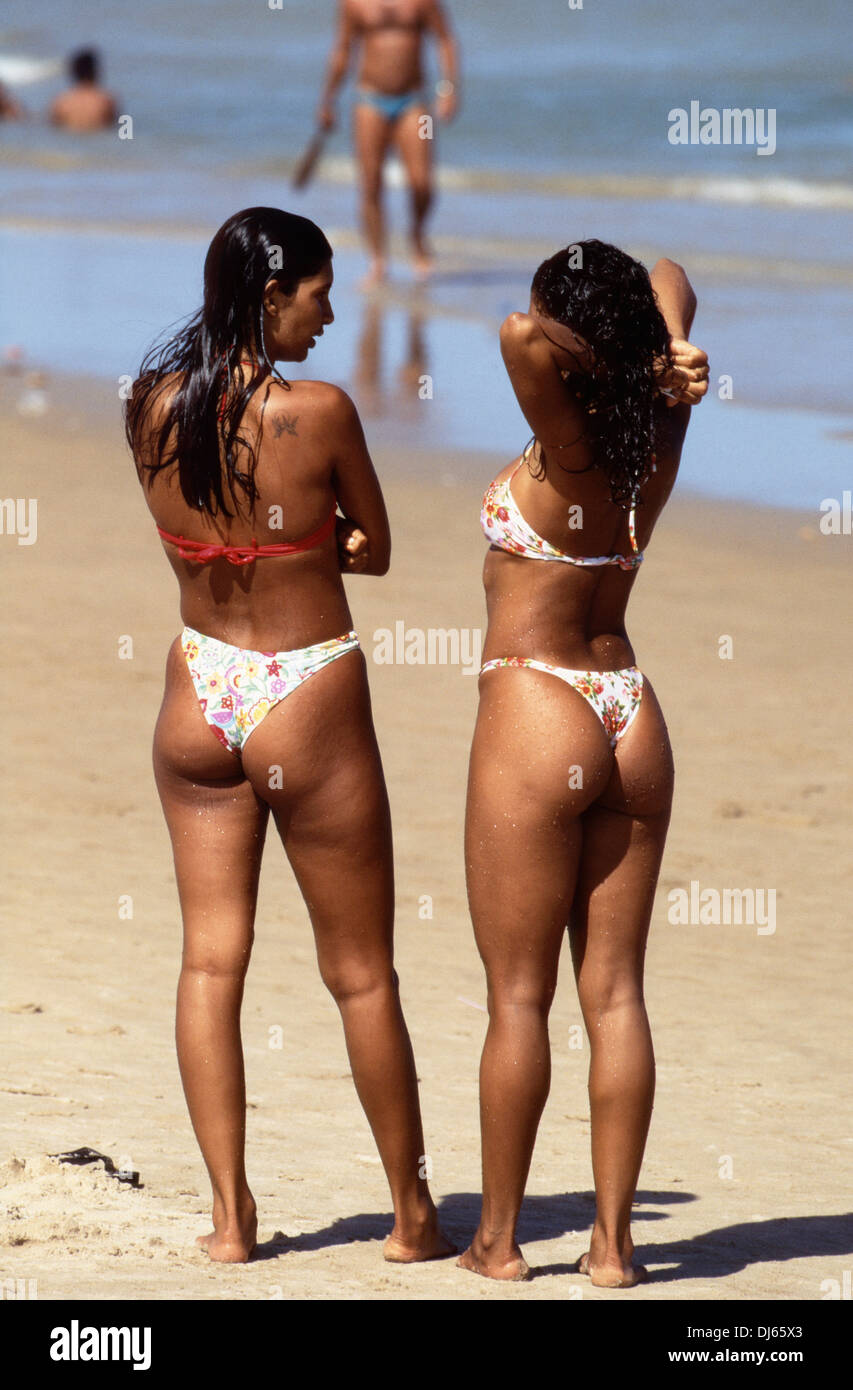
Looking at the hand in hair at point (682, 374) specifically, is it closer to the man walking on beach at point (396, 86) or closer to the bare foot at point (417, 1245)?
the bare foot at point (417, 1245)

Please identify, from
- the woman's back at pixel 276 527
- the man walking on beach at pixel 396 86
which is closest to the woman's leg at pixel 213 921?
the woman's back at pixel 276 527

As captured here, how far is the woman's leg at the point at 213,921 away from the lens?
325cm

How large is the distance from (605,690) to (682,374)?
0.53 m

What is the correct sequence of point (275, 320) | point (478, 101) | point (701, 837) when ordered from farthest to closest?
point (478, 101)
point (701, 837)
point (275, 320)

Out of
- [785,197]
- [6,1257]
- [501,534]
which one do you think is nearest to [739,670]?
[501,534]

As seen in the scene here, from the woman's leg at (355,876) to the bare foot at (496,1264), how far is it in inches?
3.9

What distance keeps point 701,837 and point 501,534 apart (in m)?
2.57

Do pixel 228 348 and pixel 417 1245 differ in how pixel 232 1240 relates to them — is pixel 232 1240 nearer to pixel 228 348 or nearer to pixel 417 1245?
pixel 417 1245

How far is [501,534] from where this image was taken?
321cm

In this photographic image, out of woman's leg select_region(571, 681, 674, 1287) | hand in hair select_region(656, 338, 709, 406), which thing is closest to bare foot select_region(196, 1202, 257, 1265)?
woman's leg select_region(571, 681, 674, 1287)

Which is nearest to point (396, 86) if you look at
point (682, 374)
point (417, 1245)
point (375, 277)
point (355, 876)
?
point (375, 277)

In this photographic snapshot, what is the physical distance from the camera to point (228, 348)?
10.3 ft
